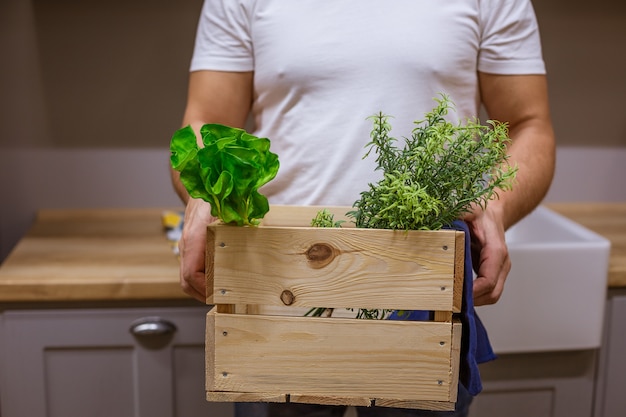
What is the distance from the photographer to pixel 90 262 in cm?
162

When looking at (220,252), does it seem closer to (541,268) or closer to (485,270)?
(485,270)

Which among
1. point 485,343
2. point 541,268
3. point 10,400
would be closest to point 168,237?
point 10,400

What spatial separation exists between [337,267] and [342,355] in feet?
0.33

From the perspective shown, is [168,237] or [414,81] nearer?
[414,81]

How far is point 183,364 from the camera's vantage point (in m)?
1.59

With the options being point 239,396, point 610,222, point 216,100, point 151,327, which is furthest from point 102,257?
point 610,222

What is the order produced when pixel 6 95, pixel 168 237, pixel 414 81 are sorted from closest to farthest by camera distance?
pixel 414 81 < pixel 168 237 < pixel 6 95

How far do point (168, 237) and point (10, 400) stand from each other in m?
0.49

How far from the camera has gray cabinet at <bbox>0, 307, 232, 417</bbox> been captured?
1.54 metres

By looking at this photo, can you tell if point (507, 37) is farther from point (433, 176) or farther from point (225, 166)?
point (225, 166)

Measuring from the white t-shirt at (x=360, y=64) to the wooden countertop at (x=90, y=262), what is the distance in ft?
1.63

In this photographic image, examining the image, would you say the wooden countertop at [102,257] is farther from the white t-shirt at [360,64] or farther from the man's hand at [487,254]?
the man's hand at [487,254]

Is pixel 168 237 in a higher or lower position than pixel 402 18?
lower

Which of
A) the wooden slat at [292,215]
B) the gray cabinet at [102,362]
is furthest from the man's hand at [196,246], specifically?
the gray cabinet at [102,362]
